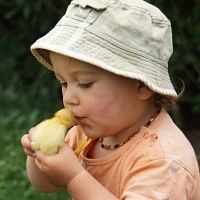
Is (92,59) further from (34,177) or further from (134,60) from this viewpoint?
(34,177)

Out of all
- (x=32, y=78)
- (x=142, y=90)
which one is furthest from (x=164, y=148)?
(x=32, y=78)

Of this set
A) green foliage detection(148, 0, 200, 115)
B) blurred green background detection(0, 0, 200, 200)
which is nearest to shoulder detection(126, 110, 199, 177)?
blurred green background detection(0, 0, 200, 200)

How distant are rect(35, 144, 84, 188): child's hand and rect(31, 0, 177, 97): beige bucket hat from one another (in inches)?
16.1

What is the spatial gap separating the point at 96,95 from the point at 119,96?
106 millimetres

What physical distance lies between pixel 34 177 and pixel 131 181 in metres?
0.74

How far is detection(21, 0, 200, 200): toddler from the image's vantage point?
2.20 meters

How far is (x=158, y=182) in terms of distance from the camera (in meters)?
2.14

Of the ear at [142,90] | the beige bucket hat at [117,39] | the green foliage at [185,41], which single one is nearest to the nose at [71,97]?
the beige bucket hat at [117,39]

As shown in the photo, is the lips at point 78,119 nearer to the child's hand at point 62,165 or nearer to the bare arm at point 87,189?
the child's hand at point 62,165

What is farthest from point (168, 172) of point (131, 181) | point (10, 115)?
point (10, 115)

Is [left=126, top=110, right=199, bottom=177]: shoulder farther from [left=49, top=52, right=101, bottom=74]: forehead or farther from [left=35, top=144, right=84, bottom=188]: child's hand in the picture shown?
[left=49, top=52, right=101, bottom=74]: forehead

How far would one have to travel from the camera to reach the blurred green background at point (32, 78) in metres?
4.26

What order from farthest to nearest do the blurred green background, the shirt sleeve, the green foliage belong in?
the green foliage
the blurred green background
the shirt sleeve

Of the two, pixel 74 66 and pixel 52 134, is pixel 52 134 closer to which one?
pixel 52 134
